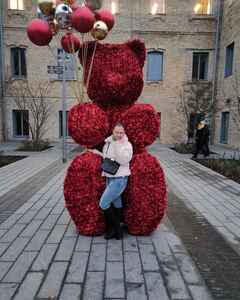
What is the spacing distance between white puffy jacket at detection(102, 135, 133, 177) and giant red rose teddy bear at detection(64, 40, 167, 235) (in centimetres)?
15

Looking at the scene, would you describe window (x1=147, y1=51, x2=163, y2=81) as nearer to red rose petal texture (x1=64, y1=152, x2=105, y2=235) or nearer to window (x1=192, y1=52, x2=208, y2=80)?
window (x1=192, y1=52, x2=208, y2=80)

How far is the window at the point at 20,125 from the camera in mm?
17906

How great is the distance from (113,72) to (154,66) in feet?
50.9

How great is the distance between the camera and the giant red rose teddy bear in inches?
130

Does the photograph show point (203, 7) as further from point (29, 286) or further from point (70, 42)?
point (29, 286)

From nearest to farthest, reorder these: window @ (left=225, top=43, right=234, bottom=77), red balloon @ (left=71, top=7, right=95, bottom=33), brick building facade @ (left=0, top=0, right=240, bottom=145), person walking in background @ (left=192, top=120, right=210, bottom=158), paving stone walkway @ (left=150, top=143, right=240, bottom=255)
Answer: red balloon @ (left=71, top=7, right=95, bottom=33), paving stone walkway @ (left=150, top=143, right=240, bottom=255), person walking in background @ (left=192, top=120, right=210, bottom=158), window @ (left=225, top=43, right=234, bottom=77), brick building facade @ (left=0, top=0, right=240, bottom=145)

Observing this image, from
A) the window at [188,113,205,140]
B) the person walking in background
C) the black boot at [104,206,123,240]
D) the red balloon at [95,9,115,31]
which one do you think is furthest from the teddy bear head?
the window at [188,113,205,140]

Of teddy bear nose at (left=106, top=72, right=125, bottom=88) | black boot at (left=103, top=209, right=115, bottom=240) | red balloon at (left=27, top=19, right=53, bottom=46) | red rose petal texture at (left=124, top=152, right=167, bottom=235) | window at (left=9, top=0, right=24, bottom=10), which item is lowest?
black boot at (left=103, top=209, right=115, bottom=240)

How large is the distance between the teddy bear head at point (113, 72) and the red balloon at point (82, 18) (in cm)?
27

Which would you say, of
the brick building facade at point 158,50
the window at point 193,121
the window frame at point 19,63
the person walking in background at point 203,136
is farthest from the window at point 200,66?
the window frame at point 19,63

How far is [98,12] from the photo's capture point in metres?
3.47

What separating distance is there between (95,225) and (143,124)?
155cm

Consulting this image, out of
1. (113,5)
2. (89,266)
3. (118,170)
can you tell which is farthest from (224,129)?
(89,266)

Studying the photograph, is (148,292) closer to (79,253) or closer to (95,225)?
(79,253)
